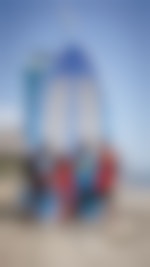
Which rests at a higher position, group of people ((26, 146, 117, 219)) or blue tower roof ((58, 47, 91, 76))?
blue tower roof ((58, 47, 91, 76))

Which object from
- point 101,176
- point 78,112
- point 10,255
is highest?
point 78,112

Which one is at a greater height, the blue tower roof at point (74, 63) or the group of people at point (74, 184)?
the blue tower roof at point (74, 63)

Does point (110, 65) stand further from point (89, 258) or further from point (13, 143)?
point (89, 258)

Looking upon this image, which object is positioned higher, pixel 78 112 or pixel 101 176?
pixel 78 112

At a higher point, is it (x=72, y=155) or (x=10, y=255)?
(x=72, y=155)

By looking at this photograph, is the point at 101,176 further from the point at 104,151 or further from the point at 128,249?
the point at 128,249

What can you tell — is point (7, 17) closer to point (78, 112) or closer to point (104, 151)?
point (78, 112)

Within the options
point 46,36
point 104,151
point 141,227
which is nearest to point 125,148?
point 104,151

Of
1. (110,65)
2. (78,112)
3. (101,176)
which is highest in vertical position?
(110,65)

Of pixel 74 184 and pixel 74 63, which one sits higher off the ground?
pixel 74 63
